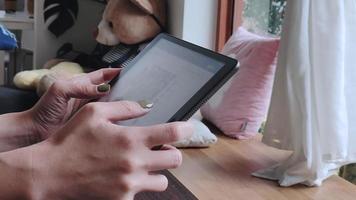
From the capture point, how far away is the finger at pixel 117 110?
449mm

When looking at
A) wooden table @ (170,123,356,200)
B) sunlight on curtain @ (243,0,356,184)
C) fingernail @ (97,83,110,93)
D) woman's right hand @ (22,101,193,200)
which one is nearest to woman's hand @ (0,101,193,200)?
woman's right hand @ (22,101,193,200)

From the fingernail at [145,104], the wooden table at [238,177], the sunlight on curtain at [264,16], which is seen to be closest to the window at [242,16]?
the sunlight on curtain at [264,16]

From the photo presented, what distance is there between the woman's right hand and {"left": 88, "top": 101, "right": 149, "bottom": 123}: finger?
0.01 metres

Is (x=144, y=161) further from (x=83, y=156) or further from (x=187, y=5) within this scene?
(x=187, y=5)

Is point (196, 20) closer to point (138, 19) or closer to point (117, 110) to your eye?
point (138, 19)

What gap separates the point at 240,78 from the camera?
122 centimetres

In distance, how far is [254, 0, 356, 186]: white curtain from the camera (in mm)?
888

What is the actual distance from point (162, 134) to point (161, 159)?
0.07 ft

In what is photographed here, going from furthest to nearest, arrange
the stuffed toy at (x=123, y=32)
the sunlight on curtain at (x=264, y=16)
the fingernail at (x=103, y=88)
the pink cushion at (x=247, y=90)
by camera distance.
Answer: the stuffed toy at (x=123, y=32) < the sunlight on curtain at (x=264, y=16) < the pink cushion at (x=247, y=90) < the fingernail at (x=103, y=88)

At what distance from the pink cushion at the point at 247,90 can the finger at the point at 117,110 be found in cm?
72

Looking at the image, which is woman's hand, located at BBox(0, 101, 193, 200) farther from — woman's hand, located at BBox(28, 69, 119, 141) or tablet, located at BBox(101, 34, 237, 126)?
woman's hand, located at BBox(28, 69, 119, 141)

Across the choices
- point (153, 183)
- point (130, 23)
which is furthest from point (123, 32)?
point (153, 183)

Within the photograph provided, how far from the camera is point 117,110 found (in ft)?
1.50

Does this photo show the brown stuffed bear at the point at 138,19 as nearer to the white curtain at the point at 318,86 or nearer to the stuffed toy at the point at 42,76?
the stuffed toy at the point at 42,76
